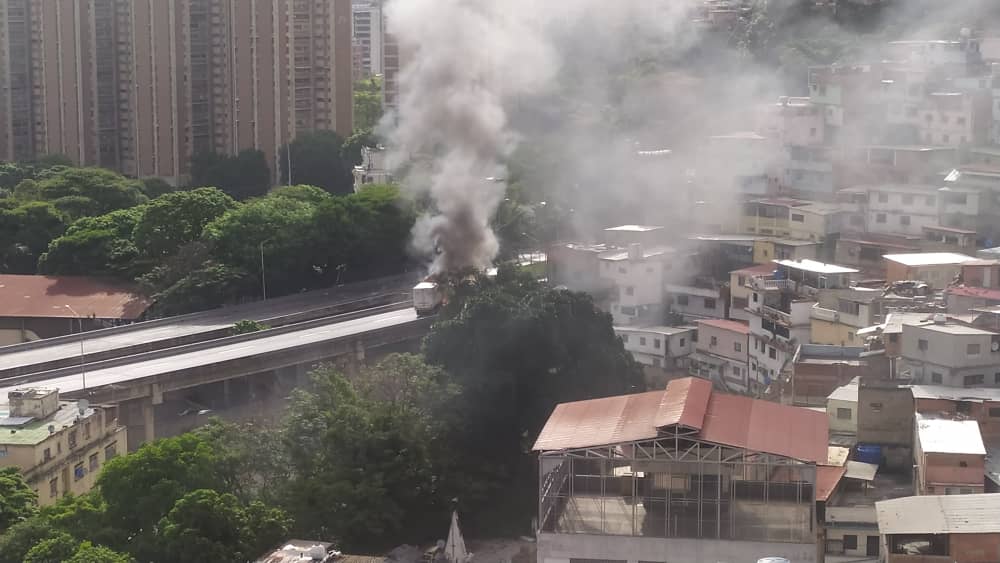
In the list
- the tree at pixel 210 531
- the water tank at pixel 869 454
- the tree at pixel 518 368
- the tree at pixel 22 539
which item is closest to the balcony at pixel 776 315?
the tree at pixel 518 368

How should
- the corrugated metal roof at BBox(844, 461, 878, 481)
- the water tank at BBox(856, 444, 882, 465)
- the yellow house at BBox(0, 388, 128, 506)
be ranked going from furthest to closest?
the yellow house at BBox(0, 388, 128, 506), the water tank at BBox(856, 444, 882, 465), the corrugated metal roof at BBox(844, 461, 878, 481)

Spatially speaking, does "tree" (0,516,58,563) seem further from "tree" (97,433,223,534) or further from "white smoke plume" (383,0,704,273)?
"white smoke plume" (383,0,704,273)

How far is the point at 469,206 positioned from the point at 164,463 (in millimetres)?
15116

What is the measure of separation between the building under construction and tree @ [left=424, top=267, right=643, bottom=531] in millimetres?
5149

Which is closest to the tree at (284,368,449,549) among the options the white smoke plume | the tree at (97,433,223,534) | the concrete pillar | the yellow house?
the tree at (97,433,223,534)

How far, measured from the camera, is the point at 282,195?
140ft

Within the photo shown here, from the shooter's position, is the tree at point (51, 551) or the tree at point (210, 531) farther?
the tree at point (210, 531)

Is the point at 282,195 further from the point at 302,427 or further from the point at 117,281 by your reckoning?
the point at 302,427

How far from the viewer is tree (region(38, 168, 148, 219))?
45156 mm

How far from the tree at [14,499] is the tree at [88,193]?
24.8m

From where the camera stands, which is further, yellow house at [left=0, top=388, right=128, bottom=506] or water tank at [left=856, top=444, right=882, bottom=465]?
yellow house at [left=0, top=388, right=128, bottom=506]

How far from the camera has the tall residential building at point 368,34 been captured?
8275 centimetres

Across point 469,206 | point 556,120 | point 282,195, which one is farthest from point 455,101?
point 556,120

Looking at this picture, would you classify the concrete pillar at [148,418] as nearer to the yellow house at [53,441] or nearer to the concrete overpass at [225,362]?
the concrete overpass at [225,362]
